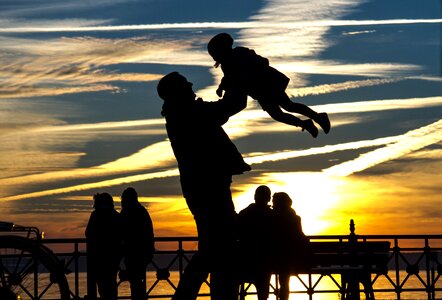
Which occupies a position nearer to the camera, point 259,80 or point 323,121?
point 323,121

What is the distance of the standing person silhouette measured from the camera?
15.2 m

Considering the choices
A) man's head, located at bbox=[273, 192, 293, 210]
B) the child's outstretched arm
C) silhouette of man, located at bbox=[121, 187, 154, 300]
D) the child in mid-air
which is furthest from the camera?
silhouette of man, located at bbox=[121, 187, 154, 300]

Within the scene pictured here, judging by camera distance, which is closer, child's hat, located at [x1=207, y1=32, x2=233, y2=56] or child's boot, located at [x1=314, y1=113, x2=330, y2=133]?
child's boot, located at [x1=314, y1=113, x2=330, y2=133]

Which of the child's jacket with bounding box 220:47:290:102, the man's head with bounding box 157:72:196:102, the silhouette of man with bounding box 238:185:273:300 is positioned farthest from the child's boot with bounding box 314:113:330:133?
the silhouette of man with bounding box 238:185:273:300

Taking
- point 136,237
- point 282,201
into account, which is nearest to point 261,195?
point 282,201

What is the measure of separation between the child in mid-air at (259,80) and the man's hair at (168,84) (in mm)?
379

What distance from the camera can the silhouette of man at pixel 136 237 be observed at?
15062 mm

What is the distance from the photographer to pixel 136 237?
49.4 ft

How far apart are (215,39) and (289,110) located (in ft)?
2.86

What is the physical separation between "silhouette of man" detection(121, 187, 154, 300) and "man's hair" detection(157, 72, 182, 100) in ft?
18.3

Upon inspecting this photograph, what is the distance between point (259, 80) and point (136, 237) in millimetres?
6025

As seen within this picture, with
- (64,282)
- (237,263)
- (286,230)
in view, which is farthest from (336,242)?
(237,263)

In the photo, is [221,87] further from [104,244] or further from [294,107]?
[104,244]

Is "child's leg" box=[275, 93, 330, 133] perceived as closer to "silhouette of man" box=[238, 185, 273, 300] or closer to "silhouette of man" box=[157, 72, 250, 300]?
"silhouette of man" box=[157, 72, 250, 300]
